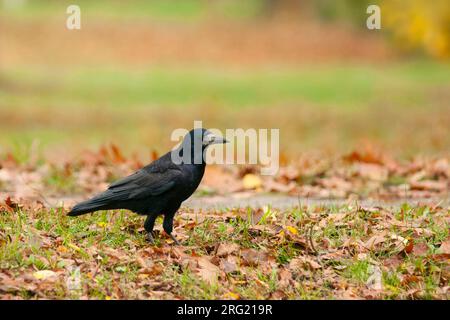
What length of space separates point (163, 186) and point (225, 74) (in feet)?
80.4

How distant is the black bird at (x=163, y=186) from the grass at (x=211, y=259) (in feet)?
0.95

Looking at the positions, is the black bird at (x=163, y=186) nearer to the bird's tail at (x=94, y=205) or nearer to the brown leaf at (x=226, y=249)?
the bird's tail at (x=94, y=205)

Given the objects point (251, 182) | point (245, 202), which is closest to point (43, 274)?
point (245, 202)

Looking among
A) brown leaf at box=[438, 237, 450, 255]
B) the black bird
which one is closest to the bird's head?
the black bird

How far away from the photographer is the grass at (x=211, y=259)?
19.0ft

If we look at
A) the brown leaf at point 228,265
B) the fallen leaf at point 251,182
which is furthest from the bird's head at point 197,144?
A: the fallen leaf at point 251,182

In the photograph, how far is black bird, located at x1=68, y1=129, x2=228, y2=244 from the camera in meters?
6.23

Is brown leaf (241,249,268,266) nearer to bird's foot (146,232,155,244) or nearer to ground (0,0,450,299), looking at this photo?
ground (0,0,450,299)

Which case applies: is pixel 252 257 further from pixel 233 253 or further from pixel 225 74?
pixel 225 74

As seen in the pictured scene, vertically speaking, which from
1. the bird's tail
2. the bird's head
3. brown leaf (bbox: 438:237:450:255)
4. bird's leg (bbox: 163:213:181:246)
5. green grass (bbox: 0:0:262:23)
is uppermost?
green grass (bbox: 0:0:262:23)

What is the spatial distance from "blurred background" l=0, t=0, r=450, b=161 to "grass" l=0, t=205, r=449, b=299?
4.10 meters

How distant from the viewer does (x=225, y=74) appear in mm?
30531
